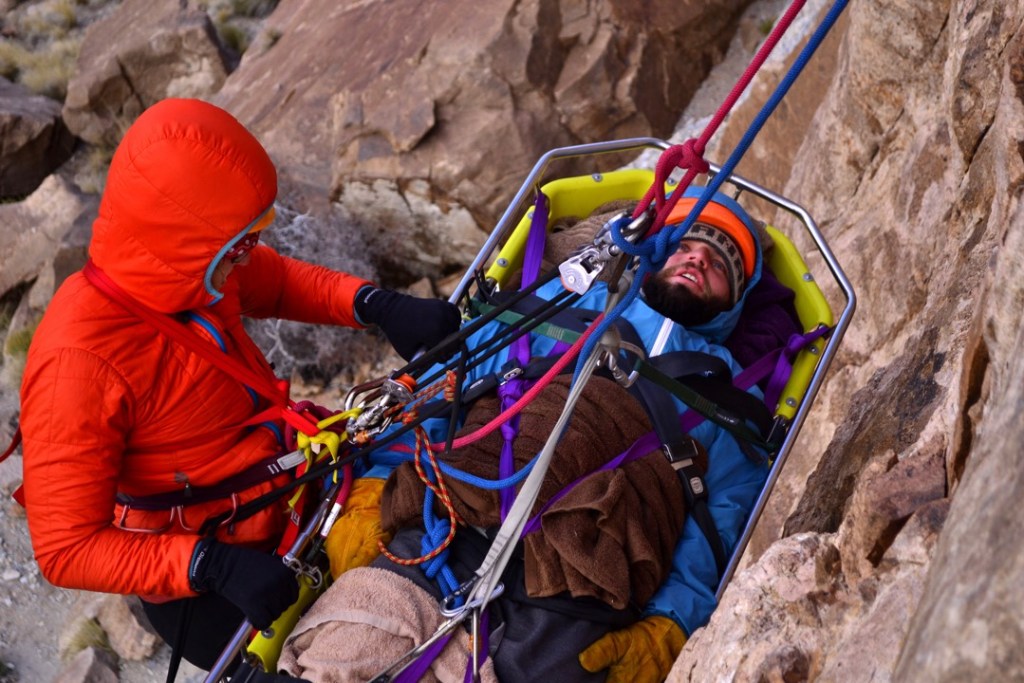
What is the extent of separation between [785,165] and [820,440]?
Answer: 2484mm

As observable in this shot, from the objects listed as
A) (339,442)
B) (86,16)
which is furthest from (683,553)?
(86,16)

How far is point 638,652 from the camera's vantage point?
2.59m

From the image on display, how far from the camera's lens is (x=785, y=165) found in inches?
226

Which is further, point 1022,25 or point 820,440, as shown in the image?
point 820,440

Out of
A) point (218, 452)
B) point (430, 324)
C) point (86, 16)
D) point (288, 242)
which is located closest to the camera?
point (218, 452)

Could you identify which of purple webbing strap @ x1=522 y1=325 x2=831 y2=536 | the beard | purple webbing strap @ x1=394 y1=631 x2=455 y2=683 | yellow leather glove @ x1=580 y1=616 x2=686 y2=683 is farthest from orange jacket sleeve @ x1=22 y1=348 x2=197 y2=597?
the beard

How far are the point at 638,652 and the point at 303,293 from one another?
164 centimetres

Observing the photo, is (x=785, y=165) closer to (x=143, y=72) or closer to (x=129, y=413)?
(x=129, y=413)

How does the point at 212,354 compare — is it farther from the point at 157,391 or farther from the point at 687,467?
the point at 687,467

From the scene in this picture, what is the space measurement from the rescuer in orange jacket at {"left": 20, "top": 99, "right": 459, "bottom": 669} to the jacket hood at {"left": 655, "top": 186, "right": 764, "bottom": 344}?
1.75m

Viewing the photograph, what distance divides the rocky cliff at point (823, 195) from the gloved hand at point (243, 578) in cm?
107

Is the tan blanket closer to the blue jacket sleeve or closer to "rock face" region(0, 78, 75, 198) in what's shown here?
the blue jacket sleeve

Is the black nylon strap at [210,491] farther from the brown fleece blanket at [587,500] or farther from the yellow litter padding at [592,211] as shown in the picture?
the yellow litter padding at [592,211]

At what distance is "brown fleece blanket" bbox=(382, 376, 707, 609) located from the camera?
8.47 ft
